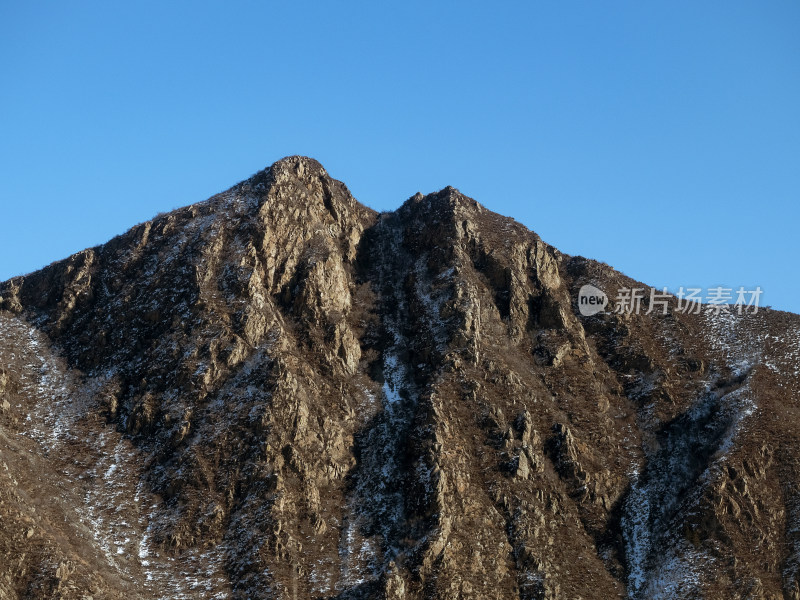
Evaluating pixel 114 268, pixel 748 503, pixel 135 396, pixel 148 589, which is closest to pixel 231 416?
pixel 135 396

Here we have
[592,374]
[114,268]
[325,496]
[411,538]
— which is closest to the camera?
[411,538]

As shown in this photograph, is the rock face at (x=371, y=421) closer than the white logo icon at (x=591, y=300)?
Yes

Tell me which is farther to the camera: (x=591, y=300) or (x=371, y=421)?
(x=591, y=300)

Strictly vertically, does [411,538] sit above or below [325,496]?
below

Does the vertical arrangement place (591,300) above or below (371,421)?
above

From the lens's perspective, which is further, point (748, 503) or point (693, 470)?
point (693, 470)

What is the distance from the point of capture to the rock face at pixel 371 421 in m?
60.5

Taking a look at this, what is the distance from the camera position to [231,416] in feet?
231

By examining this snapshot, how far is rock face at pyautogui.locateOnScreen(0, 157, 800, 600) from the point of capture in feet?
198

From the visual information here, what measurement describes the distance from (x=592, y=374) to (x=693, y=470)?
13.9 metres

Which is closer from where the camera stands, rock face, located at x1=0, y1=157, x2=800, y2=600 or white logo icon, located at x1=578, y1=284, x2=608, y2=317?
rock face, located at x1=0, y1=157, x2=800, y2=600

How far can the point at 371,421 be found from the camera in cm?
7362

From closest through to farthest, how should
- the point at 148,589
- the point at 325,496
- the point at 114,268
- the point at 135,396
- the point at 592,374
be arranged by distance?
1. the point at 148,589
2. the point at 325,496
3. the point at 135,396
4. the point at 592,374
5. the point at 114,268

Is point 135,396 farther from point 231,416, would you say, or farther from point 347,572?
point 347,572
